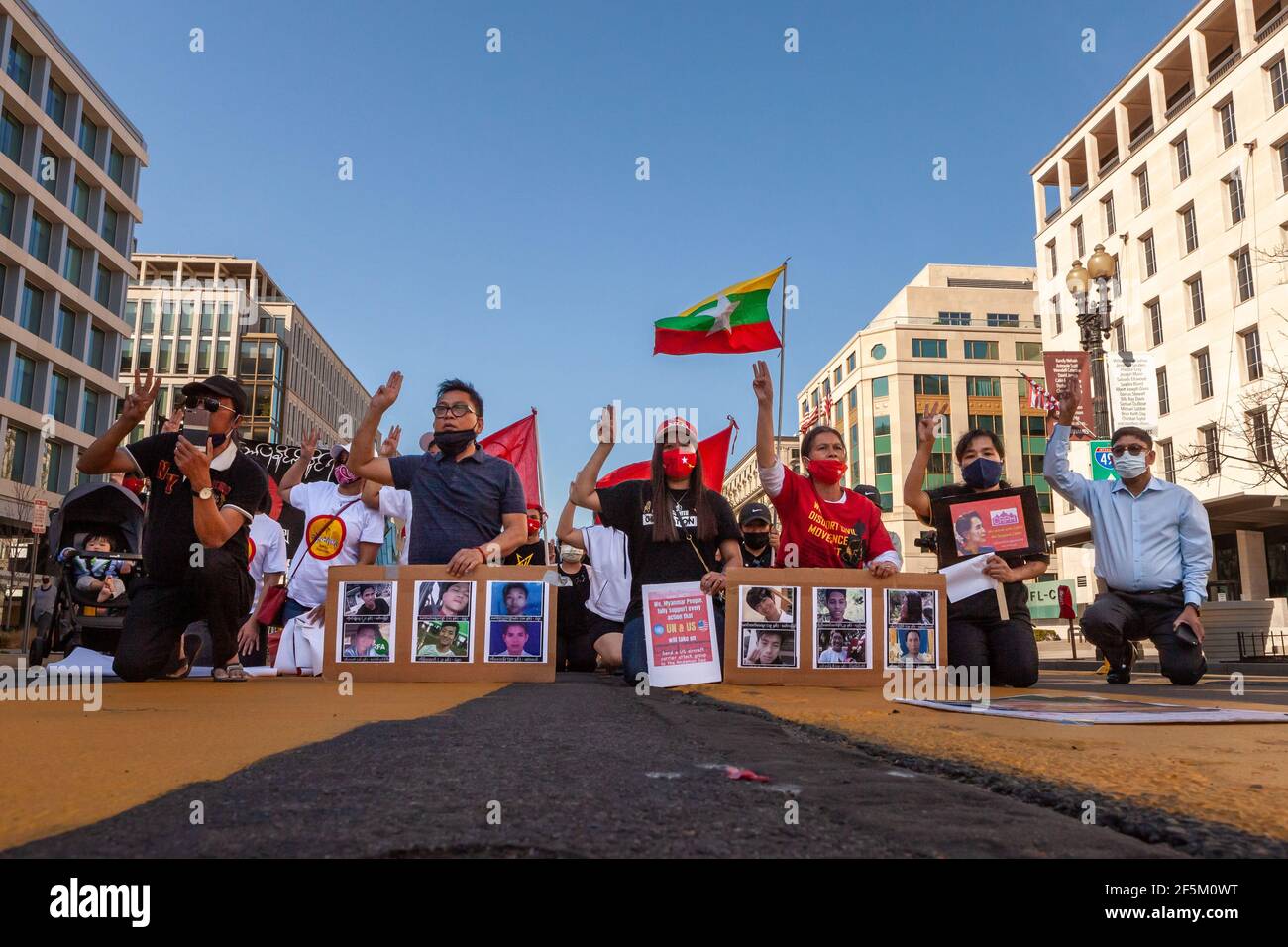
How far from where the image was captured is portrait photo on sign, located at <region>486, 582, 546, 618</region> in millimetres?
5797

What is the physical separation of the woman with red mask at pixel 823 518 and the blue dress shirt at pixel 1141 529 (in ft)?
4.08

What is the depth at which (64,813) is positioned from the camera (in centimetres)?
127

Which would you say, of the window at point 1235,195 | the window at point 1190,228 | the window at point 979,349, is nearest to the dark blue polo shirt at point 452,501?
the window at point 1235,195

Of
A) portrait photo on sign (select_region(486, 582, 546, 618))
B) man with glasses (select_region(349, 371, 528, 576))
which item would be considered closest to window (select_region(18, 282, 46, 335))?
man with glasses (select_region(349, 371, 528, 576))

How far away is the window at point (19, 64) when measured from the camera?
3500cm

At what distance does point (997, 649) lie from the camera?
6113mm

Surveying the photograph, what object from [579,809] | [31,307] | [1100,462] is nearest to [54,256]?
[31,307]

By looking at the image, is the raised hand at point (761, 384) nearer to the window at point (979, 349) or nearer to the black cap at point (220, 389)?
the black cap at point (220, 389)

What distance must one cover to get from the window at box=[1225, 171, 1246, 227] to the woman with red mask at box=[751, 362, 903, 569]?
29.7 metres

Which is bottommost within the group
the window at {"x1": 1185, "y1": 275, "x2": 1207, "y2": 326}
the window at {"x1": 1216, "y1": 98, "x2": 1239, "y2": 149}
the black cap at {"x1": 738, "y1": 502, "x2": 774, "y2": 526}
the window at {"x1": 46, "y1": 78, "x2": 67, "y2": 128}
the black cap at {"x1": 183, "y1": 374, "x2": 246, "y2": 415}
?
the black cap at {"x1": 738, "y1": 502, "x2": 774, "y2": 526}

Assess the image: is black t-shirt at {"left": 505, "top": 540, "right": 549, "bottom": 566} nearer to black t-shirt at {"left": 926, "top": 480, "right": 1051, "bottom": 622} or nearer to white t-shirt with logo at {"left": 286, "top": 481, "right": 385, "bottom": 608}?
white t-shirt with logo at {"left": 286, "top": 481, "right": 385, "bottom": 608}

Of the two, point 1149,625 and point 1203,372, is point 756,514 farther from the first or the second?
point 1203,372

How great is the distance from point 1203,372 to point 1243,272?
3413 mm
